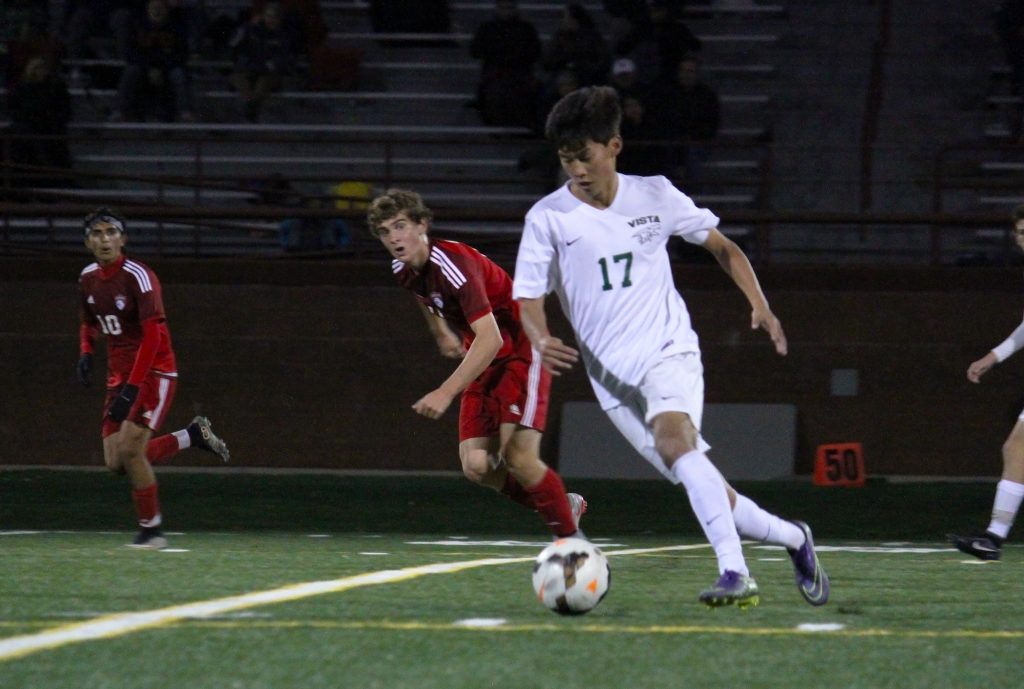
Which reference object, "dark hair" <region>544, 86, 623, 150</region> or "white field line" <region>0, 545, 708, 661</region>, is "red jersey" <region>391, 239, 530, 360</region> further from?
"dark hair" <region>544, 86, 623, 150</region>

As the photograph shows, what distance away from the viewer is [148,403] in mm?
10156

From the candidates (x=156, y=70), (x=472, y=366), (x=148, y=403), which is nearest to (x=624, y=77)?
(x=156, y=70)

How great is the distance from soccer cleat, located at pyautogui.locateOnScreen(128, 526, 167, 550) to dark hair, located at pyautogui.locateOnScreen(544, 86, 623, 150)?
13.7 ft

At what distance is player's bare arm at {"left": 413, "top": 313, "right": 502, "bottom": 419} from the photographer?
6.48m

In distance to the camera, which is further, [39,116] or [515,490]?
[39,116]

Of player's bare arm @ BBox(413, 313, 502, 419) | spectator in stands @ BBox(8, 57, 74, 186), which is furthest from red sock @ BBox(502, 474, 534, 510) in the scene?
spectator in stands @ BBox(8, 57, 74, 186)

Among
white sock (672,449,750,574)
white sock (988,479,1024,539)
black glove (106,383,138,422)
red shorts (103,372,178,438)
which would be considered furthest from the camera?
red shorts (103,372,178,438)

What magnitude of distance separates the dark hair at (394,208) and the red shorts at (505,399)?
3.10 ft

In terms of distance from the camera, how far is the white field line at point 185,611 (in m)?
5.49

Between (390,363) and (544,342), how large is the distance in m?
9.35

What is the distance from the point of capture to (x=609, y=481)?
1445cm

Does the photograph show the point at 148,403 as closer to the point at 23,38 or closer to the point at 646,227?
the point at 646,227

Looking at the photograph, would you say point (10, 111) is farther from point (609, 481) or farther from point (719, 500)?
point (719, 500)

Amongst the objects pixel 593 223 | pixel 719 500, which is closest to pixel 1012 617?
pixel 719 500
